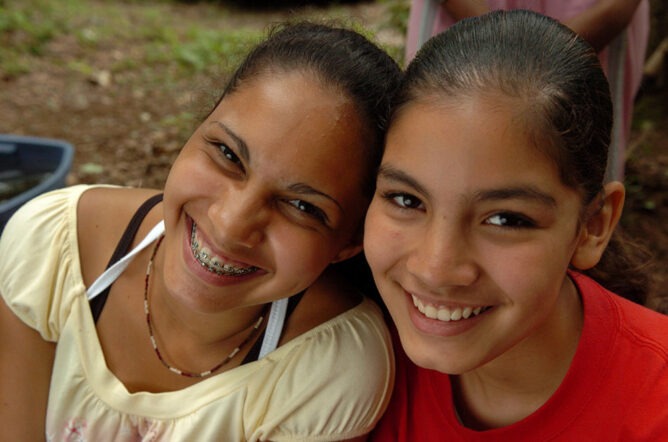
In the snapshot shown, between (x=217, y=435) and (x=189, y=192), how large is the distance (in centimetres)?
56

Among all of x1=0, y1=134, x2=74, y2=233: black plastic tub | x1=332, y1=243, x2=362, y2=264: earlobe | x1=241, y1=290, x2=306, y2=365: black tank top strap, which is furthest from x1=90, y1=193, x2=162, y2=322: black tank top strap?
x1=0, y1=134, x2=74, y2=233: black plastic tub

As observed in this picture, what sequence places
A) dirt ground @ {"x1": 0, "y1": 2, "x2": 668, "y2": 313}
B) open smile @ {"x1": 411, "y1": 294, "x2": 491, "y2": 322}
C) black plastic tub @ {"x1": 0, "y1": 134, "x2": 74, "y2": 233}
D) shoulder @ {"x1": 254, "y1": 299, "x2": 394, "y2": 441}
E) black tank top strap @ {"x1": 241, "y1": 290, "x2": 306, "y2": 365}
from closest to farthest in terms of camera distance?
open smile @ {"x1": 411, "y1": 294, "x2": 491, "y2": 322} → shoulder @ {"x1": 254, "y1": 299, "x2": 394, "y2": 441} → black tank top strap @ {"x1": 241, "y1": 290, "x2": 306, "y2": 365} → black plastic tub @ {"x1": 0, "y1": 134, "x2": 74, "y2": 233} → dirt ground @ {"x1": 0, "y1": 2, "x2": 668, "y2": 313}

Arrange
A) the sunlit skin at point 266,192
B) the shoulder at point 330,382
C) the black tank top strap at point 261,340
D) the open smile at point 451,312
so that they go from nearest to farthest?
the open smile at point 451,312, the sunlit skin at point 266,192, the shoulder at point 330,382, the black tank top strap at point 261,340

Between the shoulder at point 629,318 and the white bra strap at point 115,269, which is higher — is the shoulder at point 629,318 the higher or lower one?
the higher one

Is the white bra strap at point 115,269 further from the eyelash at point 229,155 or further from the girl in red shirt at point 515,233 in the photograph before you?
the girl in red shirt at point 515,233

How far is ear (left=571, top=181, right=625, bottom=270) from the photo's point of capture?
4.35 ft

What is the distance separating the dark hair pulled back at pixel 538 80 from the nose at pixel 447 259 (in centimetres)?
21

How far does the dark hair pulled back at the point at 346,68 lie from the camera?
144 centimetres

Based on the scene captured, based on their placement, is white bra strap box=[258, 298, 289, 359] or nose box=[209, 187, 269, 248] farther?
white bra strap box=[258, 298, 289, 359]

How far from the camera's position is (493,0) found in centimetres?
205

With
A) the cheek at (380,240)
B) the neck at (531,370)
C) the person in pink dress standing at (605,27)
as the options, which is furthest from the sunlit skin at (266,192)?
the person in pink dress standing at (605,27)

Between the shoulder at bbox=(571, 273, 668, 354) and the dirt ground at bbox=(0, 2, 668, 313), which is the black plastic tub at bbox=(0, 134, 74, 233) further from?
the shoulder at bbox=(571, 273, 668, 354)

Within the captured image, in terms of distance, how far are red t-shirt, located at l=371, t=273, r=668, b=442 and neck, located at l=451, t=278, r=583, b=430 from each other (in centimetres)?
4

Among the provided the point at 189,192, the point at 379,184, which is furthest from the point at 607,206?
the point at 189,192
